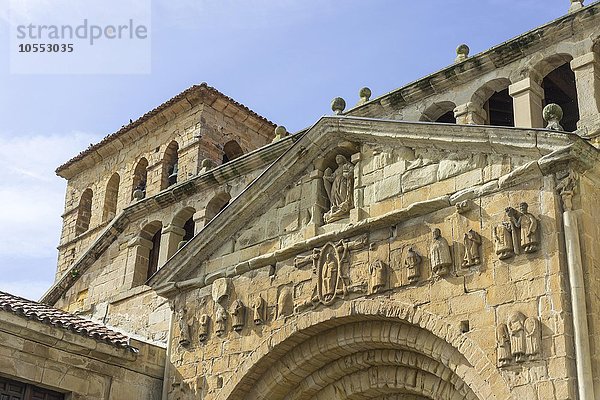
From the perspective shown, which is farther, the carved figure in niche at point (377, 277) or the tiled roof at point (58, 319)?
the tiled roof at point (58, 319)

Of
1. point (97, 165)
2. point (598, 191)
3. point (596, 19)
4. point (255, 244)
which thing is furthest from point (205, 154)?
point (598, 191)

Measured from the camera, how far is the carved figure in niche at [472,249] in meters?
10.5

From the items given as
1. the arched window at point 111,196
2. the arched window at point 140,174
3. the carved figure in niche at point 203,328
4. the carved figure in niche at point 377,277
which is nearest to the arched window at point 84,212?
the arched window at point 111,196

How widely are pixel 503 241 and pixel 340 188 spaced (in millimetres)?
2870

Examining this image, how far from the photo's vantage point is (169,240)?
1648cm

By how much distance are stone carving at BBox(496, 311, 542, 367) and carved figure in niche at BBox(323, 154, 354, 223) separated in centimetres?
307

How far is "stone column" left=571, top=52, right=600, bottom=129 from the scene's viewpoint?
41.7 feet

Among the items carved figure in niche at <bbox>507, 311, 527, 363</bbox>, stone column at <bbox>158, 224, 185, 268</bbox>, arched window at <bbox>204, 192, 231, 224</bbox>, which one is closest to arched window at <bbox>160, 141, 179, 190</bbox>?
stone column at <bbox>158, 224, 185, 268</bbox>

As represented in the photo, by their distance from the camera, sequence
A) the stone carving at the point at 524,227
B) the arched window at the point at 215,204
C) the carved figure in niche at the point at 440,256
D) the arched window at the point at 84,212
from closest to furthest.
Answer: the stone carving at the point at 524,227, the carved figure in niche at the point at 440,256, the arched window at the point at 215,204, the arched window at the point at 84,212

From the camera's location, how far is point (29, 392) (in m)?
12.6

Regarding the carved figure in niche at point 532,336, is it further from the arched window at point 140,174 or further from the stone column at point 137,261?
the arched window at point 140,174

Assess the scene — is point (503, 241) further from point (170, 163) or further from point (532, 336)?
point (170, 163)

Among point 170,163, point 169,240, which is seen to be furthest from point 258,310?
point 170,163

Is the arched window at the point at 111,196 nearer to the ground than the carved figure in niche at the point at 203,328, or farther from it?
farther from it
